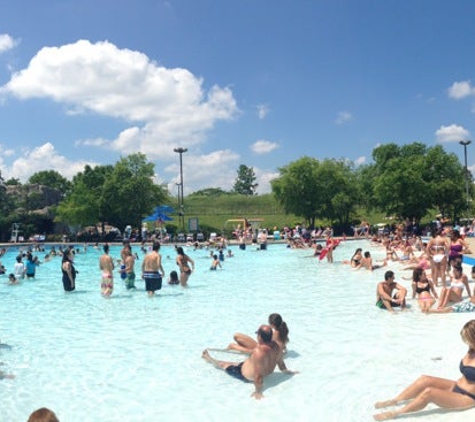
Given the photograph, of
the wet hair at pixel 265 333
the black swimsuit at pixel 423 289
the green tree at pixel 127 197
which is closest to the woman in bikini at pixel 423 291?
the black swimsuit at pixel 423 289

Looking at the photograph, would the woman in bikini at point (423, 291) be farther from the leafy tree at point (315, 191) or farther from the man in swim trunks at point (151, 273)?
the leafy tree at point (315, 191)

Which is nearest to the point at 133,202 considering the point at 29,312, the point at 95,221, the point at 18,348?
the point at 95,221

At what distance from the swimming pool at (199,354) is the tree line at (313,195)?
3189 centimetres

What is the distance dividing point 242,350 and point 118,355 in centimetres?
197

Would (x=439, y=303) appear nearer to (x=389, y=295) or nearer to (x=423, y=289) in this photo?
(x=423, y=289)

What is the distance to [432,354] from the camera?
738cm

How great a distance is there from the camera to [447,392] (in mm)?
5129

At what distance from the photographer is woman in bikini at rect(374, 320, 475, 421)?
5.10 metres

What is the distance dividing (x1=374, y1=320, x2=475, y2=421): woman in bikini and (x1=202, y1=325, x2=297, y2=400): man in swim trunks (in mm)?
1488

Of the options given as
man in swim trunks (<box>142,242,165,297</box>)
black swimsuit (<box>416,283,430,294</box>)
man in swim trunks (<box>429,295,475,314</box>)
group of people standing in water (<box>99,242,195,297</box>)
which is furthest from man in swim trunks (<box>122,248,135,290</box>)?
man in swim trunks (<box>429,295,475,314</box>)

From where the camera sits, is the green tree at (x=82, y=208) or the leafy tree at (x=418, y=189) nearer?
the leafy tree at (x=418, y=189)

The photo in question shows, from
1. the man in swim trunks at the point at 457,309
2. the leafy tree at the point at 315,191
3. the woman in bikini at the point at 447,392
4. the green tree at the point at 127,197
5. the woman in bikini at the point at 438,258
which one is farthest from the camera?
the green tree at the point at 127,197

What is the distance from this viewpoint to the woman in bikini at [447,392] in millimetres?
5102

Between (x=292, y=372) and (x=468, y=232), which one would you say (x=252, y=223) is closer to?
(x=468, y=232)
